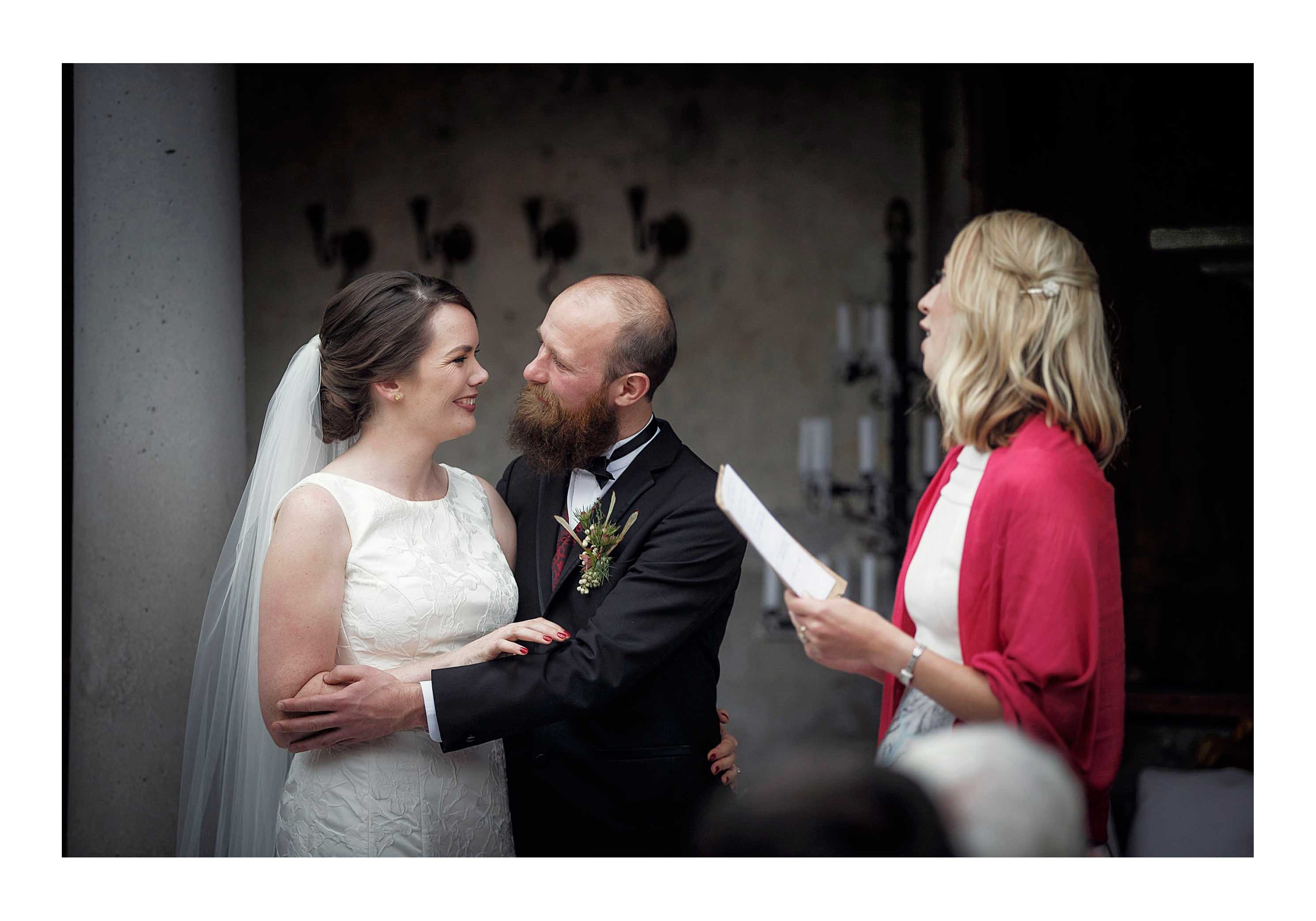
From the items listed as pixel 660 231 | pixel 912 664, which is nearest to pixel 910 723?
pixel 912 664

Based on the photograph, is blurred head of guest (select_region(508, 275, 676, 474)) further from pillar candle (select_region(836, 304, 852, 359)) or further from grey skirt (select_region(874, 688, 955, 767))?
pillar candle (select_region(836, 304, 852, 359))

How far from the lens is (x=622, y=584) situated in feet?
7.29

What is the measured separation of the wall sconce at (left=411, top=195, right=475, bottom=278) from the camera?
4.98 m

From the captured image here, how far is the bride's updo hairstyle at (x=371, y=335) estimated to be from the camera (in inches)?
87.0

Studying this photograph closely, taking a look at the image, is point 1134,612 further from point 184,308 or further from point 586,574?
point 184,308

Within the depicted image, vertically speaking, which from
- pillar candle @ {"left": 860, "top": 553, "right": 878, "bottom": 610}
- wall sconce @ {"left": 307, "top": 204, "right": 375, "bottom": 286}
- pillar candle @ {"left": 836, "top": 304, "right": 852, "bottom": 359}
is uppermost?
wall sconce @ {"left": 307, "top": 204, "right": 375, "bottom": 286}

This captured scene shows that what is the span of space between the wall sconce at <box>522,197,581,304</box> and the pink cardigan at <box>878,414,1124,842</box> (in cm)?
338

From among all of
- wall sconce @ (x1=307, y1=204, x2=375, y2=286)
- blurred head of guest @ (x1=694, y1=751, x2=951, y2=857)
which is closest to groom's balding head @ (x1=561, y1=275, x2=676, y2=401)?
blurred head of guest @ (x1=694, y1=751, x2=951, y2=857)

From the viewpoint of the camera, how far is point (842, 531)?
5008 mm

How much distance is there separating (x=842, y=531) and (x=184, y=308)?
3149 millimetres

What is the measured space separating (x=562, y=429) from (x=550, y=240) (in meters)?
2.81
